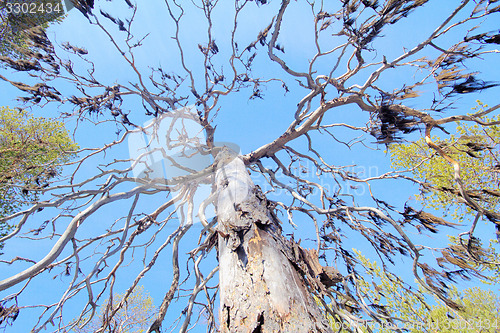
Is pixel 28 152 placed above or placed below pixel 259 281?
above

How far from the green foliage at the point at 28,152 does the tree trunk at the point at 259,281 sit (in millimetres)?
2648

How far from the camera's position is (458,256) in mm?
2533

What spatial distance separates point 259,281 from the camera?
4.58 feet

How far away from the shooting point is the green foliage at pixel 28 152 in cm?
318

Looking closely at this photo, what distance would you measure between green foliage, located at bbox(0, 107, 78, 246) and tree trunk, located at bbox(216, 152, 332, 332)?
265 cm

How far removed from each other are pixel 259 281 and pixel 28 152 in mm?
Result: 3747

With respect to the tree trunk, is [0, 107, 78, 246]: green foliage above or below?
above

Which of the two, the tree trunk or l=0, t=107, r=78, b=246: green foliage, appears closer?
the tree trunk

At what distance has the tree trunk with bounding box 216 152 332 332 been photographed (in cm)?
118

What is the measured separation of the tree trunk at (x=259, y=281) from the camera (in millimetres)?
1184

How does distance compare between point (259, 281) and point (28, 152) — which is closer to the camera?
point (259, 281)

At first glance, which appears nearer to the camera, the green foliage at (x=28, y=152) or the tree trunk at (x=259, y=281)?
the tree trunk at (x=259, y=281)

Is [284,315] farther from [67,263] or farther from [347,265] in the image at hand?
[67,263]

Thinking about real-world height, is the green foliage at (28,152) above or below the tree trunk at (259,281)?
above
